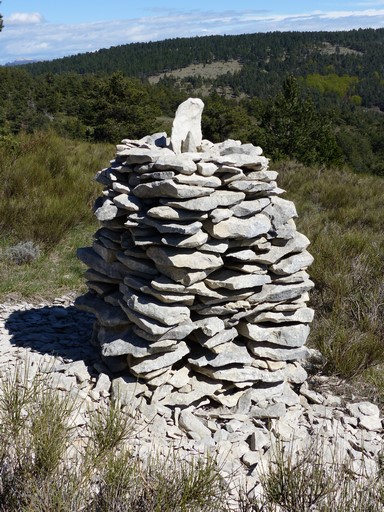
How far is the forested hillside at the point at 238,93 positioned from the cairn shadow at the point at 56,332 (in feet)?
16.4

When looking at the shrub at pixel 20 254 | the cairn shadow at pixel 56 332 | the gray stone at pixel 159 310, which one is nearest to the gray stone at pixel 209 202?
the gray stone at pixel 159 310

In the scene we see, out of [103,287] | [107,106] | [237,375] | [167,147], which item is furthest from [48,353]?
[107,106]

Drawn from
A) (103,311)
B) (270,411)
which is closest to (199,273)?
(103,311)

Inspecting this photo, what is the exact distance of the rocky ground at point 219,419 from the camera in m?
2.90

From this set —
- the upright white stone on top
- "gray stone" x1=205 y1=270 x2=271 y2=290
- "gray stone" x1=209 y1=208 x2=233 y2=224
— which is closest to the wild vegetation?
"gray stone" x1=205 y1=270 x2=271 y2=290

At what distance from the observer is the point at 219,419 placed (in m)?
3.32

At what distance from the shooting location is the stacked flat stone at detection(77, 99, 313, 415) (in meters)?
3.12

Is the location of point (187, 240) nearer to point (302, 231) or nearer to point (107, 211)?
point (107, 211)

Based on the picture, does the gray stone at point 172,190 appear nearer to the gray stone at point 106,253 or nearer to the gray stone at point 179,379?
the gray stone at point 106,253

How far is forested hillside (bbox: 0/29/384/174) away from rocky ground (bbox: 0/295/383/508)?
5987 millimetres

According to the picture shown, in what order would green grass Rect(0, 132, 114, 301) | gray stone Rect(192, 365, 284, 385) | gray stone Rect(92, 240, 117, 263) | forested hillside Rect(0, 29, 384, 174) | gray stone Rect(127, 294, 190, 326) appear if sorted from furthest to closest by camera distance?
forested hillside Rect(0, 29, 384, 174)
green grass Rect(0, 132, 114, 301)
gray stone Rect(92, 240, 117, 263)
gray stone Rect(192, 365, 284, 385)
gray stone Rect(127, 294, 190, 326)

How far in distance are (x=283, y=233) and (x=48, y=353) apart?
1.78 meters

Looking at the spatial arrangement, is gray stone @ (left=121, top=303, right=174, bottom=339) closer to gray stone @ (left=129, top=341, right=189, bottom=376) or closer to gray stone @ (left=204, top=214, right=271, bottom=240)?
gray stone @ (left=129, top=341, right=189, bottom=376)

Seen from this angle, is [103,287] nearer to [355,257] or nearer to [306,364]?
[306,364]
